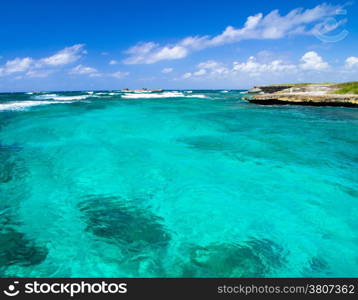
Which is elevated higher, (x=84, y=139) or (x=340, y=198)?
(x=84, y=139)

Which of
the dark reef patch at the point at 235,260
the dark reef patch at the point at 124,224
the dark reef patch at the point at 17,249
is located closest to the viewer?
the dark reef patch at the point at 235,260

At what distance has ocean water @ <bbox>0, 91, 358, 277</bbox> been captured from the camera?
5324 mm

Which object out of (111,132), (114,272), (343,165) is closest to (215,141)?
(343,165)

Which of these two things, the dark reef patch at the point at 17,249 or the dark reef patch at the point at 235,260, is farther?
the dark reef patch at the point at 17,249

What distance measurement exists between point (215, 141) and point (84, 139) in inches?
376

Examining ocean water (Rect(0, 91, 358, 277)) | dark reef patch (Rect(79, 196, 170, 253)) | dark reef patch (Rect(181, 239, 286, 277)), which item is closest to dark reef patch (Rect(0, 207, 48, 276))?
ocean water (Rect(0, 91, 358, 277))

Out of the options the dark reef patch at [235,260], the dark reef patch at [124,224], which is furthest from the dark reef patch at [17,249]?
the dark reef patch at [235,260]

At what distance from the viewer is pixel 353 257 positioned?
5.61 metres

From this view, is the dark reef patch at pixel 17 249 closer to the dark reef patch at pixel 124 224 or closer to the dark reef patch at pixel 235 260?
the dark reef patch at pixel 124 224

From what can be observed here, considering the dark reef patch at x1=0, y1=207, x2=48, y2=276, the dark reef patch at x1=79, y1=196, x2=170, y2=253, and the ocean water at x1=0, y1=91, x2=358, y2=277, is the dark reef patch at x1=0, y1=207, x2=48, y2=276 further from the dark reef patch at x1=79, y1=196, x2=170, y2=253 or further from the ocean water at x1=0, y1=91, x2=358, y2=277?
the dark reef patch at x1=79, y1=196, x2=170, y2=253

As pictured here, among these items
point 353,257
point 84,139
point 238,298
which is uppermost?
point 84,139

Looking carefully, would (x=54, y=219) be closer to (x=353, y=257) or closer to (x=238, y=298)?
(x=238, y=298)

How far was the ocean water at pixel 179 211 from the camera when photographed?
5.32 metres

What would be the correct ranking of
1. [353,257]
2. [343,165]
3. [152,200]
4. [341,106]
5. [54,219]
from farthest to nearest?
[341,106], [343,165], [152,200], [54,219], [353,257]
